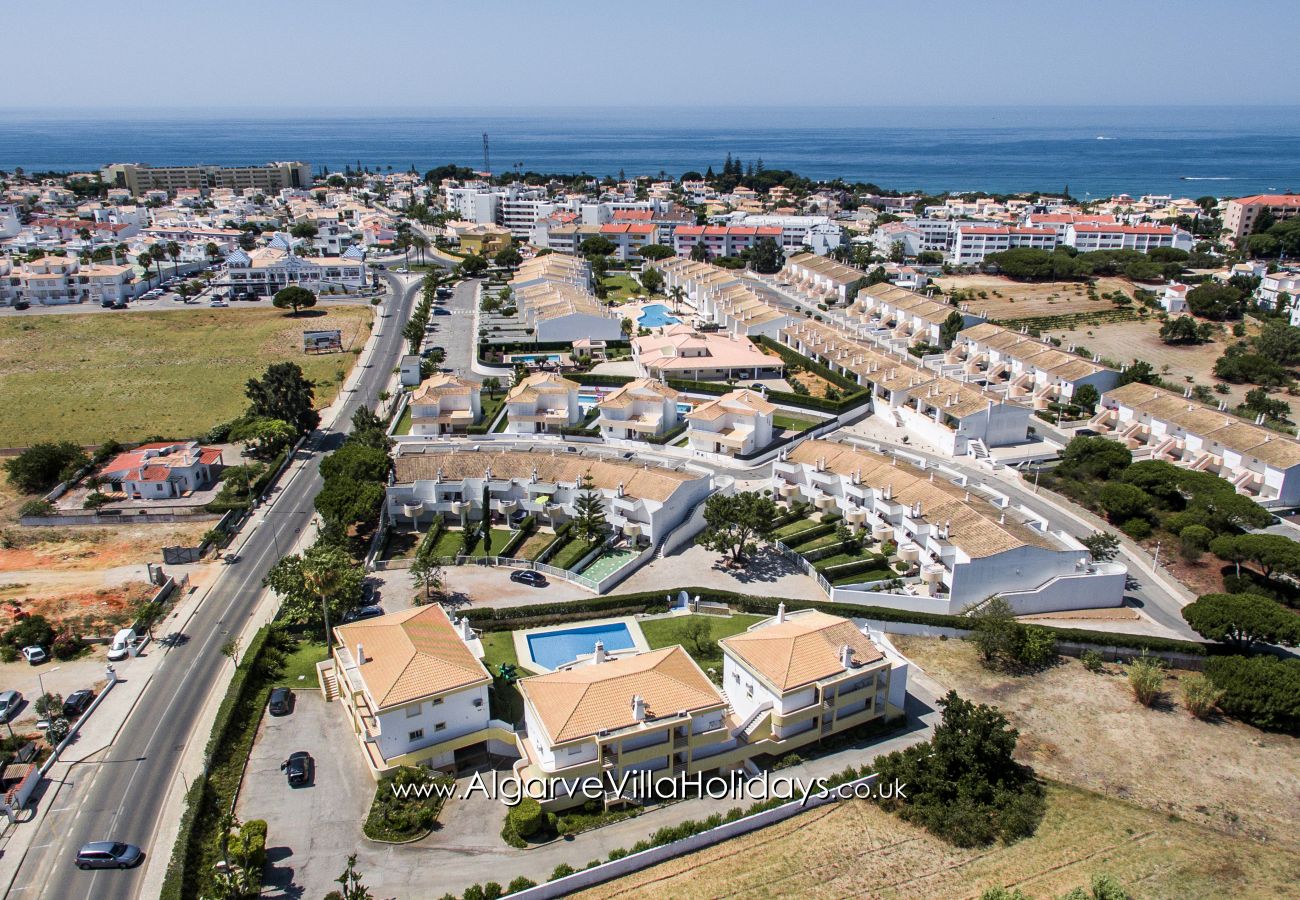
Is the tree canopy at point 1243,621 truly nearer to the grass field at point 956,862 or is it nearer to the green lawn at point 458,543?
the grass field at point 956,862

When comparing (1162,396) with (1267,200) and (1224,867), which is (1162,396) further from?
(1267,200)

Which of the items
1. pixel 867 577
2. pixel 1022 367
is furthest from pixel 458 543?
pixel 1022 367

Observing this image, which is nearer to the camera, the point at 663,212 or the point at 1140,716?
the point at 1140,716

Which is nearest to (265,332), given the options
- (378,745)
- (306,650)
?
(306,650)

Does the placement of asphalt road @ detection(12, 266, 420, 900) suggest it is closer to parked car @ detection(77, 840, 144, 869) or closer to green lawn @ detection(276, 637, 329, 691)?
parked car @ detection(77, 840, 144, 869)

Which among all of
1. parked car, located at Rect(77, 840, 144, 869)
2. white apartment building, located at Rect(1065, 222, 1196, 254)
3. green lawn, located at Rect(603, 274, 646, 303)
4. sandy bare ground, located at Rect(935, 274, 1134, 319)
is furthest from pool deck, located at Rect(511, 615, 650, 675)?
white apartment building, located at Rect(1065, 222, 1196, 254)
